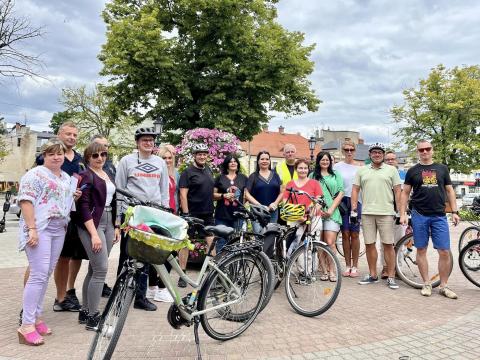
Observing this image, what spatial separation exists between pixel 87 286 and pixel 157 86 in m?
15.4

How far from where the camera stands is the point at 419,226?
18.4ft

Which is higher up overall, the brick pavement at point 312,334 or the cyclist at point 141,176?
the cyclist at point 141,176

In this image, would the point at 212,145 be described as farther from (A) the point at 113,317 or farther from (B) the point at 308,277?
(A) the point at 113,317

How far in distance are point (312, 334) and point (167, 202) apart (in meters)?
2.40

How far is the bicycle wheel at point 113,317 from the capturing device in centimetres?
295

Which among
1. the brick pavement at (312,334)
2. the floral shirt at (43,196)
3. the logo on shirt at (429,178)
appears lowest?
the brick pavement at (312,334)

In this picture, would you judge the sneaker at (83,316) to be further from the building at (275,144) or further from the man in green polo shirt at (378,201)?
the building at (275,144)

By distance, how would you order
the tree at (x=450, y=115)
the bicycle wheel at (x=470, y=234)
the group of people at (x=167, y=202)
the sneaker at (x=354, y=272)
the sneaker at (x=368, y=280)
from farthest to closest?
the tree at (x=450, y=115), the bicycle wheel at (x=470, y=234), the sneaker at (x=354, y=272), the sneaker at (x=368, y=280), the group of people at (x=167, y=202)

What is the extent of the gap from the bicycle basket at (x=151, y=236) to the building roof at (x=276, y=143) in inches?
2149

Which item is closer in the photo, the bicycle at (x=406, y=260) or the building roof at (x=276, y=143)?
the bicycle at (x=406, y=260)

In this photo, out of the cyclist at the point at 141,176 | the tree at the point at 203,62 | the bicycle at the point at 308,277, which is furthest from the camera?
the tree at the point at 203,62

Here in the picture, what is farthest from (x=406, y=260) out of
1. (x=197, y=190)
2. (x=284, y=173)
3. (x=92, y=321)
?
(x=92, y=321)

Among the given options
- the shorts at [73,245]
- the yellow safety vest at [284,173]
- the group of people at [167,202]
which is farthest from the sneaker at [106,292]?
the yellow safety vest at [284,173]

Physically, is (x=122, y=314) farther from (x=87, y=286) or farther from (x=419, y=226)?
(x=419, y=226)
